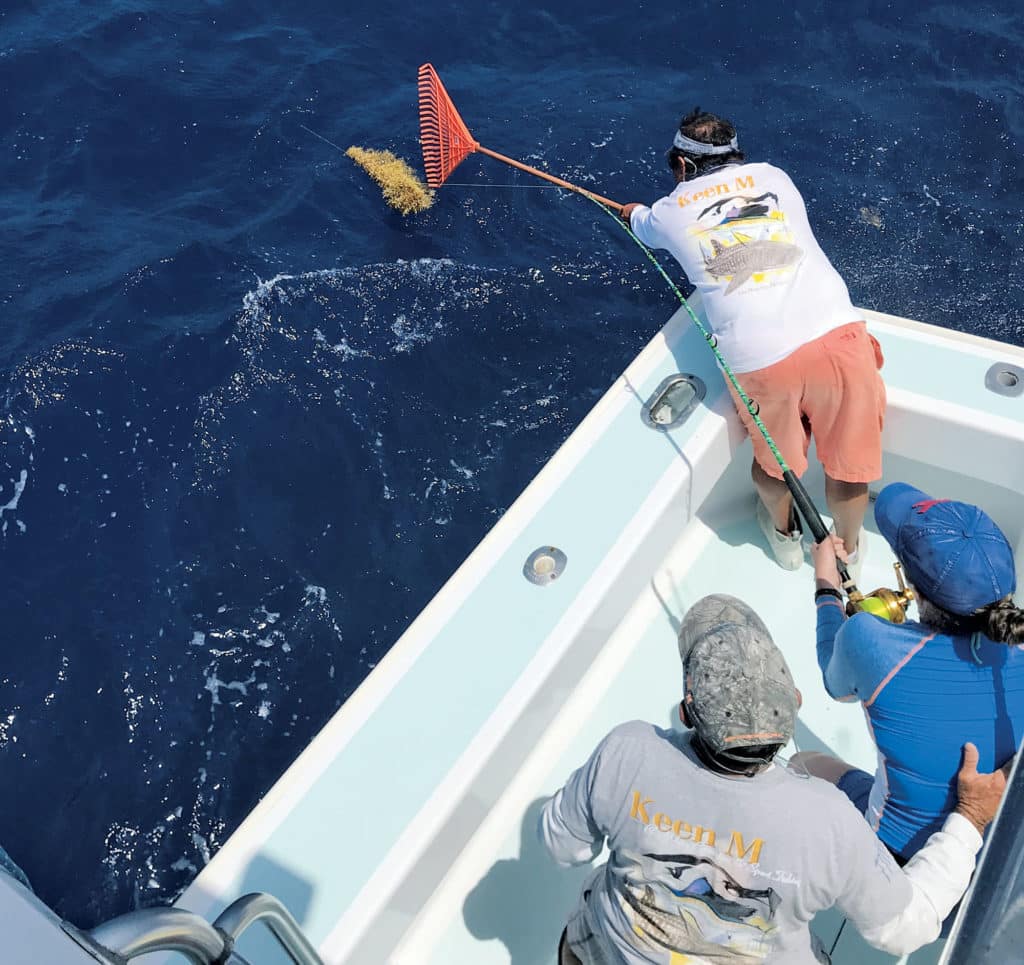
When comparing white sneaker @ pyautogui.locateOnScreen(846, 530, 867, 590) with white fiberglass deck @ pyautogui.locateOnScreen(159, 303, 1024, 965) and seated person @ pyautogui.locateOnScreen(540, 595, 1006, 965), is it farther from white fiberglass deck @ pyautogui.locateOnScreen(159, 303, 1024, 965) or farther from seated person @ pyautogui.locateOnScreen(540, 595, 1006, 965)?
seated person @ pyautogui.locateOnScreen(540, 595, 1006, 965)

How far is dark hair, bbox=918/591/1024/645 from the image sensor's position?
1.74 meters

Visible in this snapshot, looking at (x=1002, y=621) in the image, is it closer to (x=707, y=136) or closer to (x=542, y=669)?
(x=542, y=669)

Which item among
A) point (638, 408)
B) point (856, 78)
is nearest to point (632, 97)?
point (856, 78)

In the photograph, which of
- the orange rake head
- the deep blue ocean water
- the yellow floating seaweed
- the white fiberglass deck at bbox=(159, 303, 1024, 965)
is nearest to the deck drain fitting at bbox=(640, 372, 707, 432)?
the white fiberglass deck at bbox=(159, 303, 1024, 965)

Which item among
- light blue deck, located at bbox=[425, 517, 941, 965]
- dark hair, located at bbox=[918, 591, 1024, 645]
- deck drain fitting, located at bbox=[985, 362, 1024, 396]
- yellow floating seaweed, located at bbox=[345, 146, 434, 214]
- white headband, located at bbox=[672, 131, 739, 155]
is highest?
white headband, located at bbox=[672, 131, 739, 155]

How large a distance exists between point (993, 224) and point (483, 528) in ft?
10.2

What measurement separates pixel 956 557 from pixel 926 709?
304mm

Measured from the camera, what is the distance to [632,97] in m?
5.59

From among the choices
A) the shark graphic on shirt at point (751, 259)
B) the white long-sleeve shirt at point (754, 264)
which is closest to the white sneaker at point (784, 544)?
the white long-sleeve shirt at point (754, 264)

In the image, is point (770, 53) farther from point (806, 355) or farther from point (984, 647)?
point (984, 647)

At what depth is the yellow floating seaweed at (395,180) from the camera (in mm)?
4930

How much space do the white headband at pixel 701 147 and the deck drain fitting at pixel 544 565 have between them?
142 cm

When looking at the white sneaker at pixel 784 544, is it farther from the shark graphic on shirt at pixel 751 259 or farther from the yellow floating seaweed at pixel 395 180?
the yellow floating seaweed at pixel 395 180

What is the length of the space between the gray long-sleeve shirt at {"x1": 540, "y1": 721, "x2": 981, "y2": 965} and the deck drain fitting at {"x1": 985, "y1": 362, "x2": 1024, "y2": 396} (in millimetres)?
1552
